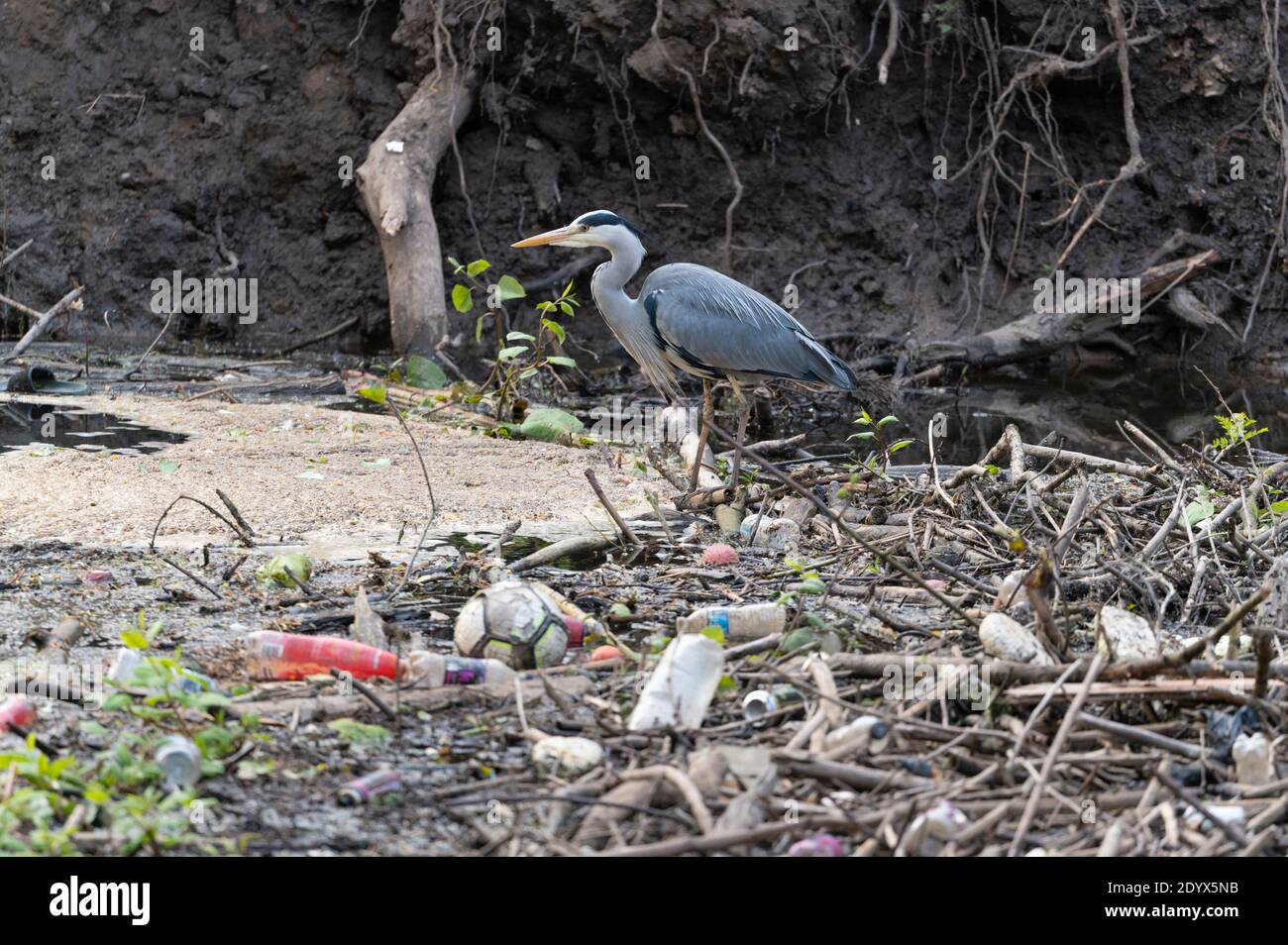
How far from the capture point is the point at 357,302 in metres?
11.9

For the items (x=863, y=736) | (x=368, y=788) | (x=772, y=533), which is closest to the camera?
(x=368, y=788)

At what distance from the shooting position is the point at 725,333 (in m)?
6.57

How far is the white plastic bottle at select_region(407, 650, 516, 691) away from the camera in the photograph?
3564mm

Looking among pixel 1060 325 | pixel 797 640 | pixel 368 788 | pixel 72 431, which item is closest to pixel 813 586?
pixel 797 640

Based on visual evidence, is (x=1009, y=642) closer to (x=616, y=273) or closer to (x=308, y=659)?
(x=308, y=659)

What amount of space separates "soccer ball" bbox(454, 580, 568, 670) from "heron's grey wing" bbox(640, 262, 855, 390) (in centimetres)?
292

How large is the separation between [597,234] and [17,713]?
409 centimetres

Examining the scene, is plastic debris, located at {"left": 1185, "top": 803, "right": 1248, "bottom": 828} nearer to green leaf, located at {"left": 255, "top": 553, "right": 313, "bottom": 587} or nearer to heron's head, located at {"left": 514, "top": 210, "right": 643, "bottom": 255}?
green leaf, located at {"left": 255, "top": 553, "right": 313, "bottom": 587}

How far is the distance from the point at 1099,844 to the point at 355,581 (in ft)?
8.98

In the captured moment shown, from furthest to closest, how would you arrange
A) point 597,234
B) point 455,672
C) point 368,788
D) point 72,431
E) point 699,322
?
1. point 72,431
2. point 597,234
3. point 699,322
4. point 455,672
5. point 368,788

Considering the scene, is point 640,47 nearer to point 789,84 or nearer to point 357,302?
point 789,84

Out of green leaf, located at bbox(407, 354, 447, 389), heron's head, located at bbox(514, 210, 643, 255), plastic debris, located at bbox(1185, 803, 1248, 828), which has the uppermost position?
heron's head, located at bbox(514, 210, 643, 255)

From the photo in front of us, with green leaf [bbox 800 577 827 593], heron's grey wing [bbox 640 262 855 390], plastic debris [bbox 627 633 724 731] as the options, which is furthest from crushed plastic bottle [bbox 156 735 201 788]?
heron's grey wing [bbox 640 262 855 390]
